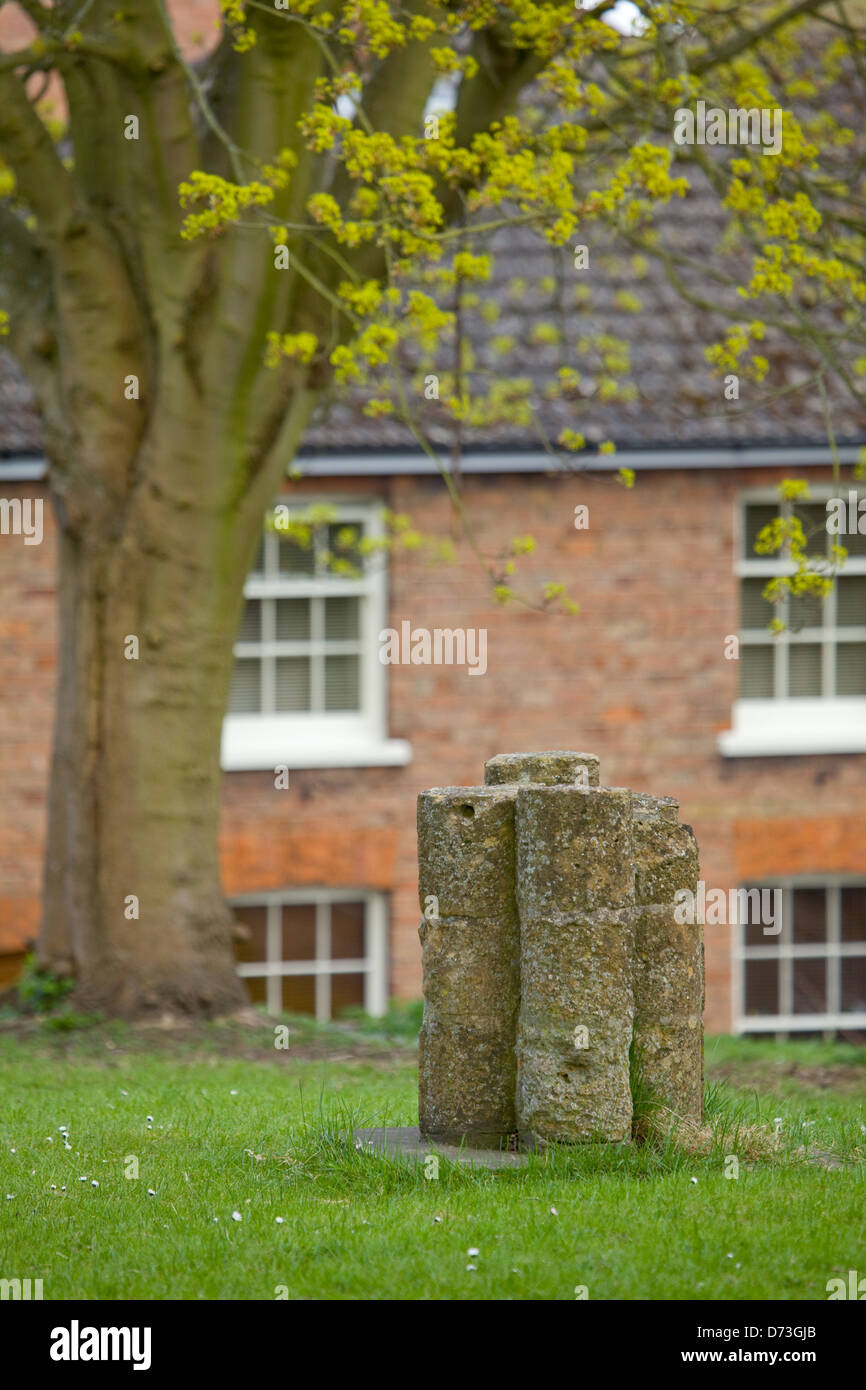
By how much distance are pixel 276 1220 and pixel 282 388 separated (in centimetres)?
531

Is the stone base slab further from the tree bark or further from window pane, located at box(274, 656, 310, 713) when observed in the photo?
window pane, located at box(274, 656, 310, 713)

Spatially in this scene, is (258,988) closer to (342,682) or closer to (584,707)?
(342,682)

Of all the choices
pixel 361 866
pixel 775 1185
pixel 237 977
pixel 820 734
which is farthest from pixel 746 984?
pixel 775 1185

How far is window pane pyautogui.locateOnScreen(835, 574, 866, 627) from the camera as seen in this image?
14.0 meters

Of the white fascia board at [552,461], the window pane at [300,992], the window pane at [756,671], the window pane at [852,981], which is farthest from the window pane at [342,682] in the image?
the window pane at [852,981]

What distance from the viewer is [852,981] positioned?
558 inches

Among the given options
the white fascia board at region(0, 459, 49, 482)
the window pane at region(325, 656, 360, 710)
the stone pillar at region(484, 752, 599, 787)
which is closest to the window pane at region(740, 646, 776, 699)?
the window pane at region(325, 656, 360, 710)

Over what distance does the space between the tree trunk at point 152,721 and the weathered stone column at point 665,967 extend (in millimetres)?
4056

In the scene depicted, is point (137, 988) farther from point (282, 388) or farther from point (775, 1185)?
point (775, 1185)

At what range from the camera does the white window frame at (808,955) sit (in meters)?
14.0

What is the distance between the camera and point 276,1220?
4723 mm

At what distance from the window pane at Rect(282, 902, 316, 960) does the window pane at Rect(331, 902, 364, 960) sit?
0.18 metres

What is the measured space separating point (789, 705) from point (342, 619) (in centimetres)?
399

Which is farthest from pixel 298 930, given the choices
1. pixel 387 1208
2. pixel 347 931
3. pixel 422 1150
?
pixel 387 1208
